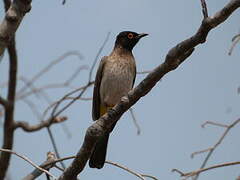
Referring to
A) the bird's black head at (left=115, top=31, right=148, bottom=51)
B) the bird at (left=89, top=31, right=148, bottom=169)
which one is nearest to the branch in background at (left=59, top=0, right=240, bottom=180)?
the bird at (left=89, top=31, right=148, bottom=169)

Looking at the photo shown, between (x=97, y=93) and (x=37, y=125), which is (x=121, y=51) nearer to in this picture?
(x=97, y=93)

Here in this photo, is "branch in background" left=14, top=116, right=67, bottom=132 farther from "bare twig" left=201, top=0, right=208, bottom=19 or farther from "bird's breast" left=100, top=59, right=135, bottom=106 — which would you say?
"bare twig" left=201, top=0, right=208, bottom=19

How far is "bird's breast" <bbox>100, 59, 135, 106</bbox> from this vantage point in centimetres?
604

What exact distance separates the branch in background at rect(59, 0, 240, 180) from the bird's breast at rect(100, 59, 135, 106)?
2361 mm

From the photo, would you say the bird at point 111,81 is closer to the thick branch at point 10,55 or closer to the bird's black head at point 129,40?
the bird's black head at point 129,40

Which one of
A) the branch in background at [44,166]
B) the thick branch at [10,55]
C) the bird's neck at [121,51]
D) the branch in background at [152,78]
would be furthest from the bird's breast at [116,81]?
the branch in background at [152,78]

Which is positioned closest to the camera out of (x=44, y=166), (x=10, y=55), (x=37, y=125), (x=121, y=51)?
(x=44, y=166)

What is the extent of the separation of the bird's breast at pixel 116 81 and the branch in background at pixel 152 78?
2.36 meters

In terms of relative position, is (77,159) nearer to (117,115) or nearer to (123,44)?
(117,115)

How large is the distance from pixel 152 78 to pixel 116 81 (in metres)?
2.68

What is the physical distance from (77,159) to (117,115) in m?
0.43

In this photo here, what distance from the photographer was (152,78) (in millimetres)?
3375

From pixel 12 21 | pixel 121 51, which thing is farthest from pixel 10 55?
pixel 12 21

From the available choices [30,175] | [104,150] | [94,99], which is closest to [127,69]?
[94,99]
